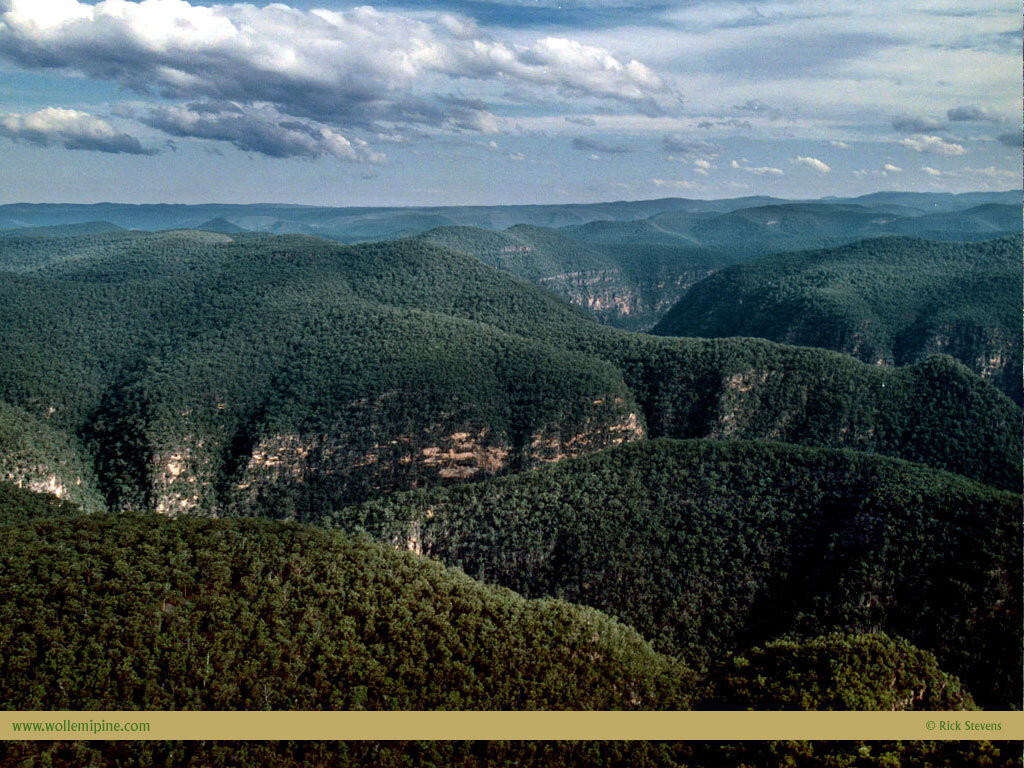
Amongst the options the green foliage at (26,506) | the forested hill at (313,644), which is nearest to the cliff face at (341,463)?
the green foliage at (26,506)

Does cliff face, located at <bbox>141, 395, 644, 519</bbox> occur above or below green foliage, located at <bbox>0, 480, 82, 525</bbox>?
below

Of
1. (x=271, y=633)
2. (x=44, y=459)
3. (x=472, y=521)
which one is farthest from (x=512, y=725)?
(x=44, y=459)

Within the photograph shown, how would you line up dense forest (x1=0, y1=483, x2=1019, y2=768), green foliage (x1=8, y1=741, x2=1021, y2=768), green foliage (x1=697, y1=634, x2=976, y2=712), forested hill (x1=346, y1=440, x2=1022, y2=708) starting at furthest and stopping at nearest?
forested hill (x1=346, y1=440, x2=1022, y2=708), green foliage (x1=697, y1=634, x2=976, y2=712), dense forest (x1=0, y1=483, x2=1019, y2=768), green foliage (x1=8, y1=741, x2=1021, y2=768)

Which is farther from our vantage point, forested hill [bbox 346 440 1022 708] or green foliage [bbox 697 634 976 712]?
forested hill [bbox 346 440 1022 708]

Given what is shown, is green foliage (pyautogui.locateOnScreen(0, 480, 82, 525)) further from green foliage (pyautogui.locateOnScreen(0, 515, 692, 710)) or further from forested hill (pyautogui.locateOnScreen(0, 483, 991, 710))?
→ green foliage (pyautogui.locateOnScreen(0, 515, 692, 710))

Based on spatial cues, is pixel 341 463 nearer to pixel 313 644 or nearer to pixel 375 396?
pixel 375 396

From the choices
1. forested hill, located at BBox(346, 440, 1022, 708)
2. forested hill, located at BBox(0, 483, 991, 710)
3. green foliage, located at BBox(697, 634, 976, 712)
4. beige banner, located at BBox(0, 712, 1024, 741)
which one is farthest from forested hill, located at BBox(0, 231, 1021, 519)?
beige banner, located at BBox(0, 712, 1024, 741)

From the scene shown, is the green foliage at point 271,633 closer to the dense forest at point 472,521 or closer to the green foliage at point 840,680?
the dense forest at point 472,521
